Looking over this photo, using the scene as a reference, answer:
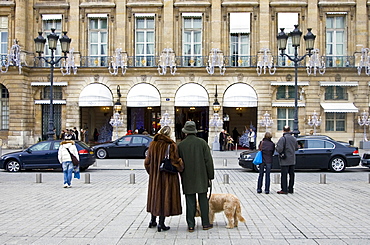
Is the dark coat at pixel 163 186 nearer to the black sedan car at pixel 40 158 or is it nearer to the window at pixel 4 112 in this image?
the black sedan car at pixel 40 158

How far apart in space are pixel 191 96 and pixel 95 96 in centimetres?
744

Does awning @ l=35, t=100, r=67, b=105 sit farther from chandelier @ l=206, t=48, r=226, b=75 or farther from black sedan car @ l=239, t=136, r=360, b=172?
black sedan car @ l=239, t=136, r=360, b=172

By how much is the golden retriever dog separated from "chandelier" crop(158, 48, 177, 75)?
25.1m

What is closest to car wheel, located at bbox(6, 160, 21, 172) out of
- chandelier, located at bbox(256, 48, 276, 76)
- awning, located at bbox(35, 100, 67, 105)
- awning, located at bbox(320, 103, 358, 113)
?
awning, located at bbox(35, 100, 67, 105)

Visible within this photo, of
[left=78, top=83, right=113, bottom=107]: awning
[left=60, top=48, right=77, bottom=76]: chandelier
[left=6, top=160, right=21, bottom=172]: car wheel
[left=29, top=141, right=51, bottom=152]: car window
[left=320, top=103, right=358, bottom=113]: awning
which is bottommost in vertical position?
[left=6, top=160, right=21, bottom=172]: car wheel

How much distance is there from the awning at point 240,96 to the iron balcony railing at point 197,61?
1.74 m

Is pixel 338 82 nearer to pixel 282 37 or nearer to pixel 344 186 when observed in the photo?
pixel 282 37

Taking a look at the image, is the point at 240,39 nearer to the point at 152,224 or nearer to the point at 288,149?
the point at 288,149

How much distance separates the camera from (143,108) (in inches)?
1399

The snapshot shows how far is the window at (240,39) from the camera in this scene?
Result: 3300cm

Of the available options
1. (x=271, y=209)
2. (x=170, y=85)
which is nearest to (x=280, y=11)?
(x=170, y=85)

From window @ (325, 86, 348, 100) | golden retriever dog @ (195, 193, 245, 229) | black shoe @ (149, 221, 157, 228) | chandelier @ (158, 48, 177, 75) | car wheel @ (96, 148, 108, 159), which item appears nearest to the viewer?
golden retriever dog @ (195, 193, 245, 229)

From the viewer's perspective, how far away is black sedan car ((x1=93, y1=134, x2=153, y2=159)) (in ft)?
83.8

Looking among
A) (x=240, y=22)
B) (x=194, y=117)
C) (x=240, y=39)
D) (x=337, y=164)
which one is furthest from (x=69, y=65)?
(x=337, y=164)
